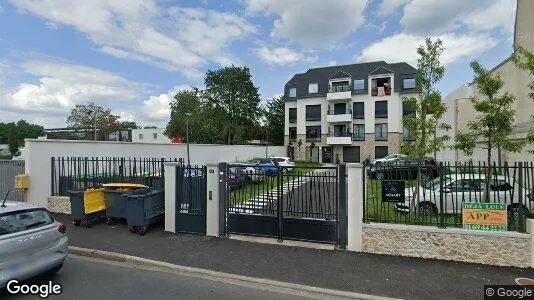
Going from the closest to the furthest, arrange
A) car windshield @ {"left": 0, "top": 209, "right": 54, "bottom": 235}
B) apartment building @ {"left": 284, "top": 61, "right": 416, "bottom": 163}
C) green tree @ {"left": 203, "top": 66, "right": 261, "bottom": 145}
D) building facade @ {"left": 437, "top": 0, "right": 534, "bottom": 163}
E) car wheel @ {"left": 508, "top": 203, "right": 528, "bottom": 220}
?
car windshield @ {"left": 0, "top": 209, "right": 54, "bottom": 235} < car wheel @ {"left": 508, "top": 203, "right": 528, "bottom": 220} < building facade @ {"left": 437, "top": 0, "right": 534, "bottom": 163} < apartment building @ {"left": 284, "top": 61, "right": 416, "bottom": 163} < green tree @ {"left": 203, "top": 66, "right": 261, "bottom": 145}

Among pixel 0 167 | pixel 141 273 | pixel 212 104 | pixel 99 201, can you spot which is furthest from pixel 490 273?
pixel 212 104

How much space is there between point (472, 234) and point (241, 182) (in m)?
5.11

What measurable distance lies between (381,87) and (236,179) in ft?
118

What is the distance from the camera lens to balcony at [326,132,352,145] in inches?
1607

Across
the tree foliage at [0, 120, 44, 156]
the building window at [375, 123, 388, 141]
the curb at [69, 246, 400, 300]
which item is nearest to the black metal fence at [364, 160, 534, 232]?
the curb at [69, 246, 400, 300]

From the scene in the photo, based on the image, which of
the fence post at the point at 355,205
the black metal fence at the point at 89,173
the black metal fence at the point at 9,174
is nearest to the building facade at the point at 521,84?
the fence post at the point at 355,205

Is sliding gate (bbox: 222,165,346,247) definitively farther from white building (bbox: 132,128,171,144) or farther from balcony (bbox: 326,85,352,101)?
white building (bbox: 132,128,171,144)

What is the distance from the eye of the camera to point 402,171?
689 centimetres

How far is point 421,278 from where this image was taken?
558 centimetres

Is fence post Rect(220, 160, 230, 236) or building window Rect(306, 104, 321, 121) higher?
building window Rect(306, 104, 321, 121)

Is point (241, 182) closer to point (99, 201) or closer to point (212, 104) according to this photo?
point (99, 201)

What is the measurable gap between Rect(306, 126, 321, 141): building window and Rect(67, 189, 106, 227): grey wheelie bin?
1439 inches

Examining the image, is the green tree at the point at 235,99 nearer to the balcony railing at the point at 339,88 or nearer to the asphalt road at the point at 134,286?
the balcony railing at the point at 339,88

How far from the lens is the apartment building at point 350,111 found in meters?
39.2
